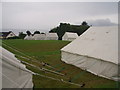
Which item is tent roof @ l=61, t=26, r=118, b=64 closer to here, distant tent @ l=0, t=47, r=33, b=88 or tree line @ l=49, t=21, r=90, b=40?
distant tent @ l=0, t=47, r=33, b=88

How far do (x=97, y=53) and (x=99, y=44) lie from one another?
0.98 metres

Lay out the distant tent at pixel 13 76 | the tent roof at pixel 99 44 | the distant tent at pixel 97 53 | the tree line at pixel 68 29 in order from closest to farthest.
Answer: the distant tent at pixel 13 76, the distant tent at pixel 97 53, the tent roof at pixel 99 44, the tree line at pixel 68 29

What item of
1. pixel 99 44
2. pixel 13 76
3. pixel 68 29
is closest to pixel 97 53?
pixel 99 44

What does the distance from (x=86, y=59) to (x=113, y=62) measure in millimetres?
2312

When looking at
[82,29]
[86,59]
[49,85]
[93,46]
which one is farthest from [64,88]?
[82,29]

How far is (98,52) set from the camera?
9422 mm

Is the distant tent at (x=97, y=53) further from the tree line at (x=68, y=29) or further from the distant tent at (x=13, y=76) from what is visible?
the tree line at (x=68, y=29)

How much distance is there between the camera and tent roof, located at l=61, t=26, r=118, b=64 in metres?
8.70

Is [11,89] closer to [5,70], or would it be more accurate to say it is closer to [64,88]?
[5,70]

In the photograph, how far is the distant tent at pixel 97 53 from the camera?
26.8ft

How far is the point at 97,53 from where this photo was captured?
30.8 feet

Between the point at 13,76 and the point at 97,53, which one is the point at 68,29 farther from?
the point at 13,76

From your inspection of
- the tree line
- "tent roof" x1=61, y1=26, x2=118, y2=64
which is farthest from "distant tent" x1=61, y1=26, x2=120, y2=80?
the tree line

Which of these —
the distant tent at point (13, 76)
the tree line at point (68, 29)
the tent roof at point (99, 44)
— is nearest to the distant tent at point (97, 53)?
the tent roof at point (99, 44)
